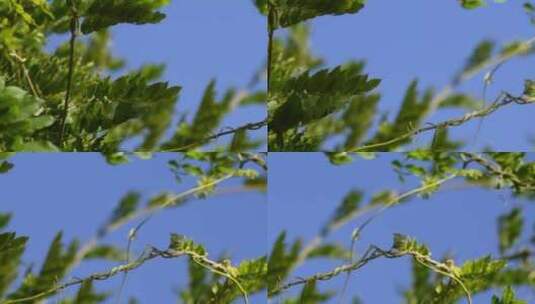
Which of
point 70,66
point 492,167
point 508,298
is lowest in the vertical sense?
point 508,298

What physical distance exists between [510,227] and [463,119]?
0.41 meters

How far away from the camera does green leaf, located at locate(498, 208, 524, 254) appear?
3.66 metres

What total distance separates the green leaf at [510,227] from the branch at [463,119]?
0.35 meters

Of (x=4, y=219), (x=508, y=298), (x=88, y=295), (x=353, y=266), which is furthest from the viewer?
(x=508, y=298)

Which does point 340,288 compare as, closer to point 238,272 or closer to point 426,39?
point 238,272

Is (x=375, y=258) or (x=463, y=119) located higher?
(x=463, y=119)

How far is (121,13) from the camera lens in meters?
3.58

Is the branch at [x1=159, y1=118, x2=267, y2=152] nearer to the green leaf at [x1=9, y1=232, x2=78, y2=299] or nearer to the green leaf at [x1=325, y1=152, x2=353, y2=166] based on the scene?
the green leaf at [x1=325, y1=152, x2=353, y2=166]

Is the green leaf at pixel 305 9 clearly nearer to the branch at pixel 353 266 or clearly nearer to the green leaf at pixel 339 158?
the green leaf at pixel 339 158

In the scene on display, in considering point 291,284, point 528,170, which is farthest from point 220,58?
point 528,170

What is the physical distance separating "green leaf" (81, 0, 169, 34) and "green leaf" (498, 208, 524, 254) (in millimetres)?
1195

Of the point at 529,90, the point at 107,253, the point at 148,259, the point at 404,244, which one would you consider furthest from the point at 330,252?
the point at 529,90

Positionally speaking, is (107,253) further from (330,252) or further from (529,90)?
(529,90)

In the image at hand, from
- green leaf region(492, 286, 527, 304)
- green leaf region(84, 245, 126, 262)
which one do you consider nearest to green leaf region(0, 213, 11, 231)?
green leaf region(84, 245, 126, 262)
